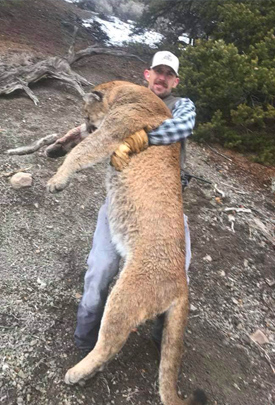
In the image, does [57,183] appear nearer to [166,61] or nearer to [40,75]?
[166,61]

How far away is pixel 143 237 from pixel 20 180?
3.12 metres

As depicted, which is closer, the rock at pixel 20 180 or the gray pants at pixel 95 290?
the gray pants at pixel 95 290

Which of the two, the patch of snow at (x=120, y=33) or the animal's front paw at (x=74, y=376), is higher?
the patch of snow at (x=120, y=33)

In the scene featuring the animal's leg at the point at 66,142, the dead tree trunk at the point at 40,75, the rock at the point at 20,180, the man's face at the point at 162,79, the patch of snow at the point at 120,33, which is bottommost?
the rock at the point at 20,180

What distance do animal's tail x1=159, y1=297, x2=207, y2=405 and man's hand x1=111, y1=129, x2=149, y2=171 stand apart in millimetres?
1431

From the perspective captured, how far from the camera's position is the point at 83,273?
15.9 feet

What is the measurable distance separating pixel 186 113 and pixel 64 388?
2945 millimetres

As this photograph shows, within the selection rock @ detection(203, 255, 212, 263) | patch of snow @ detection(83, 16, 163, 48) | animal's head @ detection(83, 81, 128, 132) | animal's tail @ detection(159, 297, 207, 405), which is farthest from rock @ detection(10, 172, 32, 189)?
patch of snow @ detection(83, 16, 163, 48)

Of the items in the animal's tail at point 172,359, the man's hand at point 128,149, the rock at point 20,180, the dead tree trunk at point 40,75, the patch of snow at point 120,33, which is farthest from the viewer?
the patch of snow at point 120,33

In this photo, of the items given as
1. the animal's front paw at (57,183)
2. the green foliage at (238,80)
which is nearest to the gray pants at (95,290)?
the animal's front paw at (57,183)

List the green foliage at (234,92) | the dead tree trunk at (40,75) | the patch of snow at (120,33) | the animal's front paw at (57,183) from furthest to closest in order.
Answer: the patch of snow at (120,33) → the green foliage at (234,92) → the dead tree trunk at (40,75) → the animal's front paw at (57,183)

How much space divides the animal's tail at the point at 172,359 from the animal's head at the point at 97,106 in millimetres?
2358

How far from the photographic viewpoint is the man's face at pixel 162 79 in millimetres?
4455

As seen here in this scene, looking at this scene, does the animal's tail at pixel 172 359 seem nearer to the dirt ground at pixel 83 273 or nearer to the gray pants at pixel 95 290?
the dirt ground at pixel 83 273
